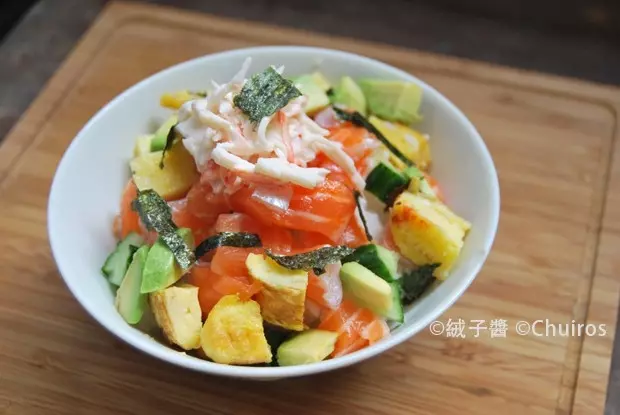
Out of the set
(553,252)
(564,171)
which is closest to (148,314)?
(553,252)

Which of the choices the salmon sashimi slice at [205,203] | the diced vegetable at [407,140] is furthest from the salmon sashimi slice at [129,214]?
the diced vegetable at [407,140]

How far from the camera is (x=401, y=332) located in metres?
1.32

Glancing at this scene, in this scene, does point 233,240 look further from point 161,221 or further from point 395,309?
point 395,309

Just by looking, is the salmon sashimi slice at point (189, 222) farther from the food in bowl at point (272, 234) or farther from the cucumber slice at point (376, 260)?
the cucumber slice at point (376, 260)

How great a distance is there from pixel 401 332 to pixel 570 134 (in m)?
1.00

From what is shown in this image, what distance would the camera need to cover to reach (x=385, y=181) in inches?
60.7

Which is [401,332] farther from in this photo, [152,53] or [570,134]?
[152,53]

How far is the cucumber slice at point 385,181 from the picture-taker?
5.03 feet

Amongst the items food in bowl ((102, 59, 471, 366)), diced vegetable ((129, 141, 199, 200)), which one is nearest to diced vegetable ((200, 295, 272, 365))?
food in bowl ((102, 59, 471, 366))

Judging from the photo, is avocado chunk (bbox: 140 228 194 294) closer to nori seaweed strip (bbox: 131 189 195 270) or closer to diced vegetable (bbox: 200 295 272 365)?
nori seaweed strip (bbox: 131 189 195 270)

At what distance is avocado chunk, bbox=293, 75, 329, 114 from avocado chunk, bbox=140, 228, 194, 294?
0.46 m

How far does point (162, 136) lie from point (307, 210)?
46cm

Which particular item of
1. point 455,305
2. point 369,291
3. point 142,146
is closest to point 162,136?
point 142,146

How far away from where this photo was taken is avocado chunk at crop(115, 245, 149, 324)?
55.1 inches
